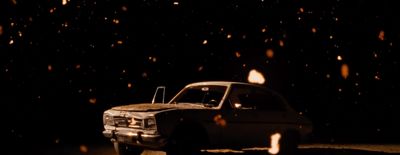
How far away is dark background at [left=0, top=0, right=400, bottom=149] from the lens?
2125 centimetres

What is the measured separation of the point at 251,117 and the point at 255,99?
0.66 meters

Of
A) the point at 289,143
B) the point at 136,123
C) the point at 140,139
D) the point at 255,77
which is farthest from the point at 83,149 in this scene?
the point at 255,77

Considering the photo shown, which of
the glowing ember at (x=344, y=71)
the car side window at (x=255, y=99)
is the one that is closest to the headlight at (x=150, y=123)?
the car side window at (x=255, y=99)

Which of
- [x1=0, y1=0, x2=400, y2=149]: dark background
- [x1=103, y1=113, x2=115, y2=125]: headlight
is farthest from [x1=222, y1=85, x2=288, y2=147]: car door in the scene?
[x1=0, y1=0, x2=400, y2=149]: dark background

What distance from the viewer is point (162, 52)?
21.9m

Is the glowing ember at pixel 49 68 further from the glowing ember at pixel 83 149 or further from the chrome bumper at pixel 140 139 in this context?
the chrome bumper at pixel 140 139

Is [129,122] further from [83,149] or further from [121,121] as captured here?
[83,149]

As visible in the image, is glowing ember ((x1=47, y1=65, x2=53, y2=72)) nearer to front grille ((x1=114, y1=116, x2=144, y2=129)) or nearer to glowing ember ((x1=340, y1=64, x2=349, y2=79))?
glowing ember ((x1=340, y1=64, x2=349, y2=79))

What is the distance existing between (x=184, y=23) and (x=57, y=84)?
4.59 meters

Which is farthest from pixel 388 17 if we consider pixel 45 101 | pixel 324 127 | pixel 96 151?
pixel 96 151

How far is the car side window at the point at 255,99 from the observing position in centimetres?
1236

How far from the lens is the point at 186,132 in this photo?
11281 mm

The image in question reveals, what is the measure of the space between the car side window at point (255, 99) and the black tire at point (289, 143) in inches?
21.0

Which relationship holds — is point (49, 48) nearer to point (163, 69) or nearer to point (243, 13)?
point (163, 69)
